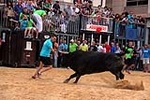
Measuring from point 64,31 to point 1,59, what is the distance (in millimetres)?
5111

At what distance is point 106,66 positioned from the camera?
45.4 ft

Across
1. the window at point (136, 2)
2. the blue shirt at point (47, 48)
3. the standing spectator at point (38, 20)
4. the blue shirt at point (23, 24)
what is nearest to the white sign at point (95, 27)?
the standing spectator at point (38, 20)

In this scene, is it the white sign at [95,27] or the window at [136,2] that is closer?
the white sign at [95,27]

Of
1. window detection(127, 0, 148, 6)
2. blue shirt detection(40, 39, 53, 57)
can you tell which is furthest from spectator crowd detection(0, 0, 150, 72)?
window detection(127, 0, 148, 6)

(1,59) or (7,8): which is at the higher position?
(7,8)

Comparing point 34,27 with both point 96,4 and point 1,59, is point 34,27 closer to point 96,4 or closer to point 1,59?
point 1,59

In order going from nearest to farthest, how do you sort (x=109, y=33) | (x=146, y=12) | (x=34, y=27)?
(x=34, y=27) → (x=109, y=33) → (x=146, y=12)

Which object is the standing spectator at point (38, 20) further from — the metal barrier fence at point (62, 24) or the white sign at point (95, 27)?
the white sign at point (95, 27)

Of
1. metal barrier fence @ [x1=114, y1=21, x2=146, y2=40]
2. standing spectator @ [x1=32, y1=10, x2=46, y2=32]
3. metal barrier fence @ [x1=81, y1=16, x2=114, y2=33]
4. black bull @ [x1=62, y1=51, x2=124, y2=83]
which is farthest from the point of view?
metal barrier fence @ [x1=114, y1=21, x2=146, y2=40]

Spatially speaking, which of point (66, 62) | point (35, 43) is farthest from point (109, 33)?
point (66, 62)

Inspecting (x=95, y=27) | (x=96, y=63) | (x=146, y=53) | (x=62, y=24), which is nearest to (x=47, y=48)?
(x=96, y=63)

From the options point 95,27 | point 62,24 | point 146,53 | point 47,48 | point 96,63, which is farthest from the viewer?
point 95,27

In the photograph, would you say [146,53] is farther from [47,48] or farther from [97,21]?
[47,48]

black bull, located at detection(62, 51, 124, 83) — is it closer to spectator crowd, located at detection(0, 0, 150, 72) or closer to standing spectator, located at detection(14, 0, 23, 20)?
spectator crowd, located at detection(0, 0, 150, 72)
